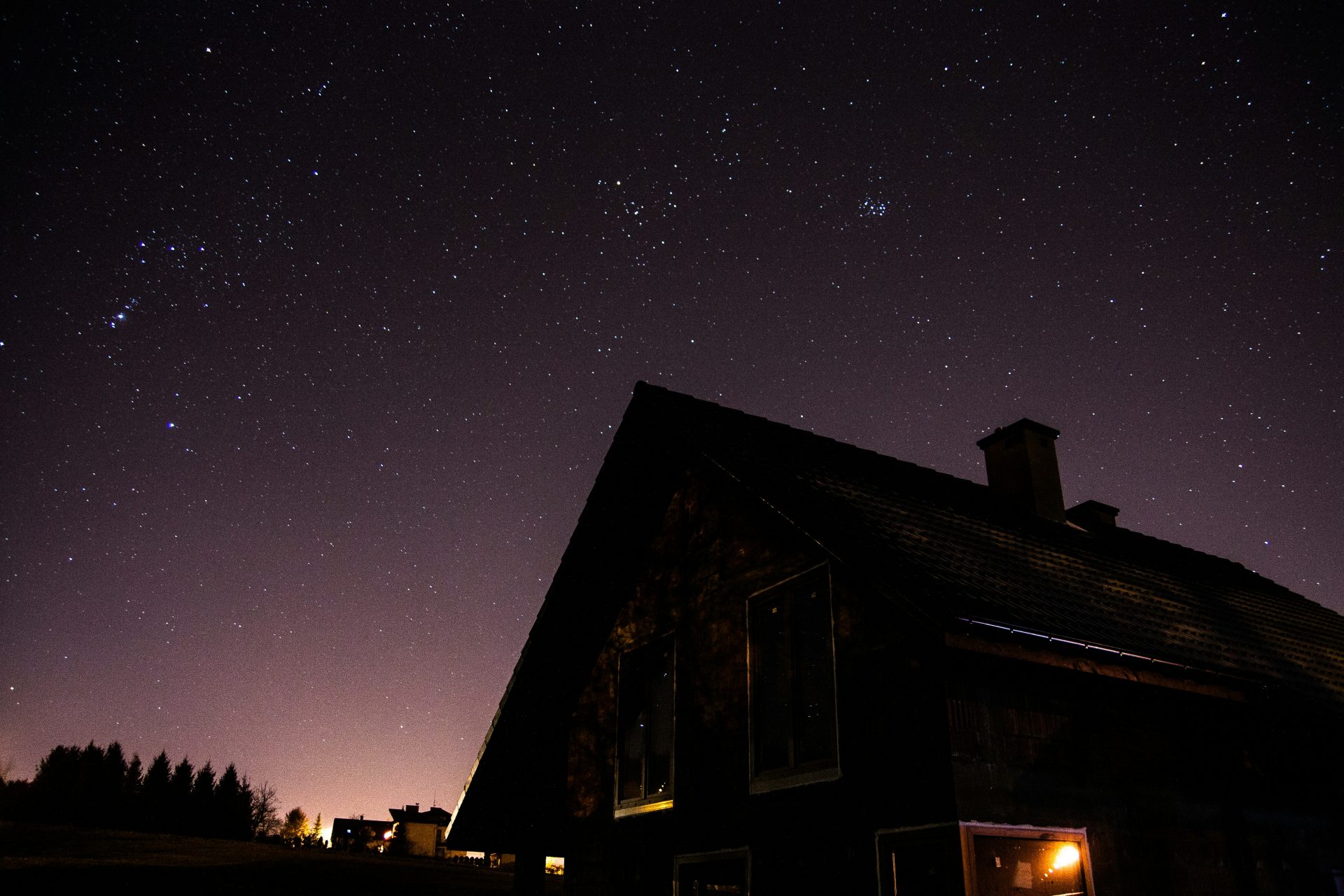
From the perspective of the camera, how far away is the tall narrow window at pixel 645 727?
10195mm

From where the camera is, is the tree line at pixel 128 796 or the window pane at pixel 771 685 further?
the tree line at pixel 128 796

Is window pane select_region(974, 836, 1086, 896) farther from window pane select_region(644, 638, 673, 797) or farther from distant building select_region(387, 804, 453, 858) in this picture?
distant building select_region(387, 804, 453, 858)

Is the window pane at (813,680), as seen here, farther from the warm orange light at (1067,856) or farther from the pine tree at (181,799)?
the pine tree at (181,799)

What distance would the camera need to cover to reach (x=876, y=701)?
7098 mm

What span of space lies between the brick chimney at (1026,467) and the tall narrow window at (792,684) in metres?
6.43

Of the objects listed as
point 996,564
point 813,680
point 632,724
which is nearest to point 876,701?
point 813,680

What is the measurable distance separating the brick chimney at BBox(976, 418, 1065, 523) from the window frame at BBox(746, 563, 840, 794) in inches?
254

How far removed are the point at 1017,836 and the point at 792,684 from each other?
2.48m

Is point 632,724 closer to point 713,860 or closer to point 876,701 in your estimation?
point 713,860

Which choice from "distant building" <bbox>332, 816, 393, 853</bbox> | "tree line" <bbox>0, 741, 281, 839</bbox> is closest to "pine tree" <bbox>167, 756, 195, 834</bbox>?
"tree line" <bbox>0, 741, 281, 839</bbox>

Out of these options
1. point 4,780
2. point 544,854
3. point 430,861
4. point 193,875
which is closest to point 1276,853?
point 544,854

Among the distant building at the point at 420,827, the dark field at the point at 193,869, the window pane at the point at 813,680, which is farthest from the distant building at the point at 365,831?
the window pane at the point at 813,680

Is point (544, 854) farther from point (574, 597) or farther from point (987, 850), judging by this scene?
point (987, 850)

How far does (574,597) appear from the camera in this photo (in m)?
12.4
